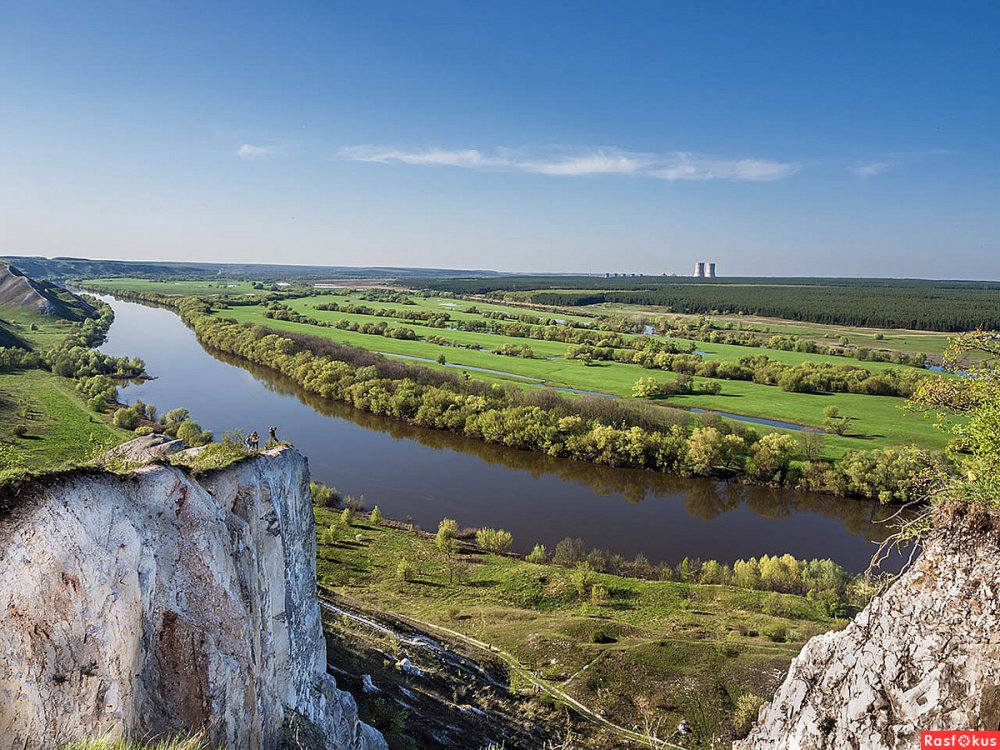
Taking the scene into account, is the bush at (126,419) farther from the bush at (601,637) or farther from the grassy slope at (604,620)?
the bush at (601,637)

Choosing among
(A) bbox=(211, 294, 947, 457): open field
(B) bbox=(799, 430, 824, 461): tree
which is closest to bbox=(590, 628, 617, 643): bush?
(A) bbox=(211, 294, 947, 457): open field

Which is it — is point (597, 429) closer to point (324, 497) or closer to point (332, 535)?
point (324, 497)

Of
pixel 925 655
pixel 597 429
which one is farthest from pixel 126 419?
pixel 925 655

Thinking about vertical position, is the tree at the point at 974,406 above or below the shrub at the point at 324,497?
above

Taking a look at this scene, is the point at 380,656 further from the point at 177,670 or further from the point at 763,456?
the point at 763,456

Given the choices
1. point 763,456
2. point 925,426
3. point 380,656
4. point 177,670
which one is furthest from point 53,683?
point 925,426

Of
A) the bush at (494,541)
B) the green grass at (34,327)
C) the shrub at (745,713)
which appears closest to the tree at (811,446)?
the bush at (494,541)

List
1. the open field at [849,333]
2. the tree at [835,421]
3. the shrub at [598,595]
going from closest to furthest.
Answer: the shrub at [598,595] < the tree at [835,421] < the open field at [849,333]
